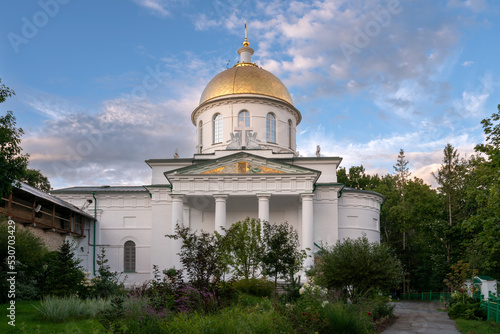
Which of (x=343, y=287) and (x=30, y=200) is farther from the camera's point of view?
(x=30, y=200)

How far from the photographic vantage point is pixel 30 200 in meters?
23.9

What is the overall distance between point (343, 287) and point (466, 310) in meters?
5.07

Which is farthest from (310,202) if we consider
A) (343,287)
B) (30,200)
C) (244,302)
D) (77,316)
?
(77,316)

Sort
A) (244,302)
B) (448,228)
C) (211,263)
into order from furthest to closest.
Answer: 1. (448,228)
2. (244,302)
3. (211,263)

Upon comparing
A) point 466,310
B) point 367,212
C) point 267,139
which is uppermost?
point 267,139

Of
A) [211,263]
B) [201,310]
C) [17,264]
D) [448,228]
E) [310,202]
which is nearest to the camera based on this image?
[201,310]

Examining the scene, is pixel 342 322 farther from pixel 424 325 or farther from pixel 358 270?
pixel 424 325

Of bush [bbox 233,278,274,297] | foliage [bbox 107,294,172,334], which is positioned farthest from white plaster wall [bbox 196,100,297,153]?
foliage [bbox 107,294,172,334]

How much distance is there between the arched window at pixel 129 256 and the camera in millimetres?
32375

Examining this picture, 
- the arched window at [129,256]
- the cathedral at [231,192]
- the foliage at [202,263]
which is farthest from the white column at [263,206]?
the foliage at [202,263]

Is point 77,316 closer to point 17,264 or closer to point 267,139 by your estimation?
point 17,264

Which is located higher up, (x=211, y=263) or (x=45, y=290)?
(x=211, y=263)

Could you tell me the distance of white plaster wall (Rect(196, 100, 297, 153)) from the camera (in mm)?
35375

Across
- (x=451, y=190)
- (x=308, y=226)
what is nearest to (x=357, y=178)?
(x=451, y=190)
